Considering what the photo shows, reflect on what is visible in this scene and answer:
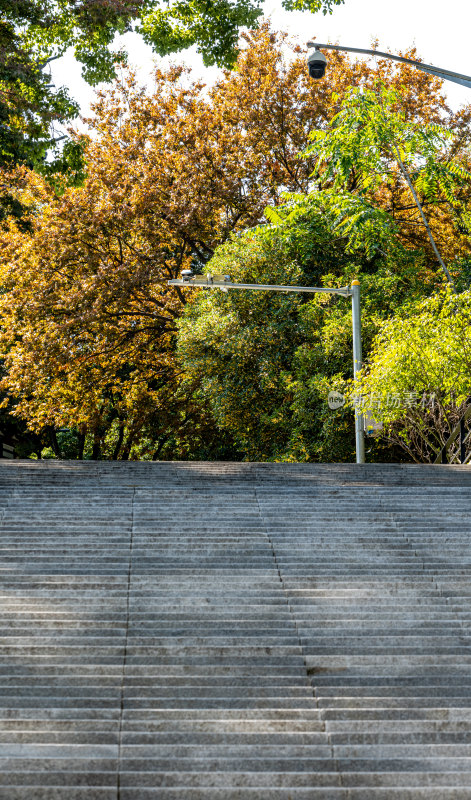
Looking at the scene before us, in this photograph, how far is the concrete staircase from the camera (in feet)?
12.6

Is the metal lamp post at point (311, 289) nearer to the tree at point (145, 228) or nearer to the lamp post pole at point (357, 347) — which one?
the lamp post pole at point (357, 347)

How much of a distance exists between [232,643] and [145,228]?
1722cm

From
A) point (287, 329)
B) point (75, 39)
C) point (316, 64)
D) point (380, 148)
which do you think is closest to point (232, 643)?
point (316, 64)

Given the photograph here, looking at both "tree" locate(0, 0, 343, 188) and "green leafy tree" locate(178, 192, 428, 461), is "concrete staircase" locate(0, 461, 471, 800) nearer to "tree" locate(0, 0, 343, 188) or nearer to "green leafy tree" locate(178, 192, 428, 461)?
"tree" locate(0, 0, 343, 188)

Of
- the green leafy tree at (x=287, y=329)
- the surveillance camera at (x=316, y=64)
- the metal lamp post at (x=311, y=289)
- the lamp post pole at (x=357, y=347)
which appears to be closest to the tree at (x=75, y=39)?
the surveillance camera at (x=316, y=64)

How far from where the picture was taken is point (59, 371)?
810 inches

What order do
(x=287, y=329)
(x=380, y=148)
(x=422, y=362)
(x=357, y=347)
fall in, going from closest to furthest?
(x=422, y=362)
(x=357, y=347)
(x=380, y=148)
(x=287, y=329)

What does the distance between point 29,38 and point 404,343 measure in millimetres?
7910

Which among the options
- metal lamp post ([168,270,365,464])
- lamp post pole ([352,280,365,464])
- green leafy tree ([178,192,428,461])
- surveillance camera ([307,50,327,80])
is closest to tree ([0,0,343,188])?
surveillance camera ([307,50,327,80])

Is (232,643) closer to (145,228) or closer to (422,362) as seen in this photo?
(422,362)

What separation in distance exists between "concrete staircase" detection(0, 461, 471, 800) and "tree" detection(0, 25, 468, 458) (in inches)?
499

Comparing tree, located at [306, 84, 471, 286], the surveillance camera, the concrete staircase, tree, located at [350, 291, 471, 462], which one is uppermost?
tree, located at [306, 84, 471, 286]

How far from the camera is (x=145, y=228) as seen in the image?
20.8m

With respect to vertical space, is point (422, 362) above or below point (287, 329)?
below
